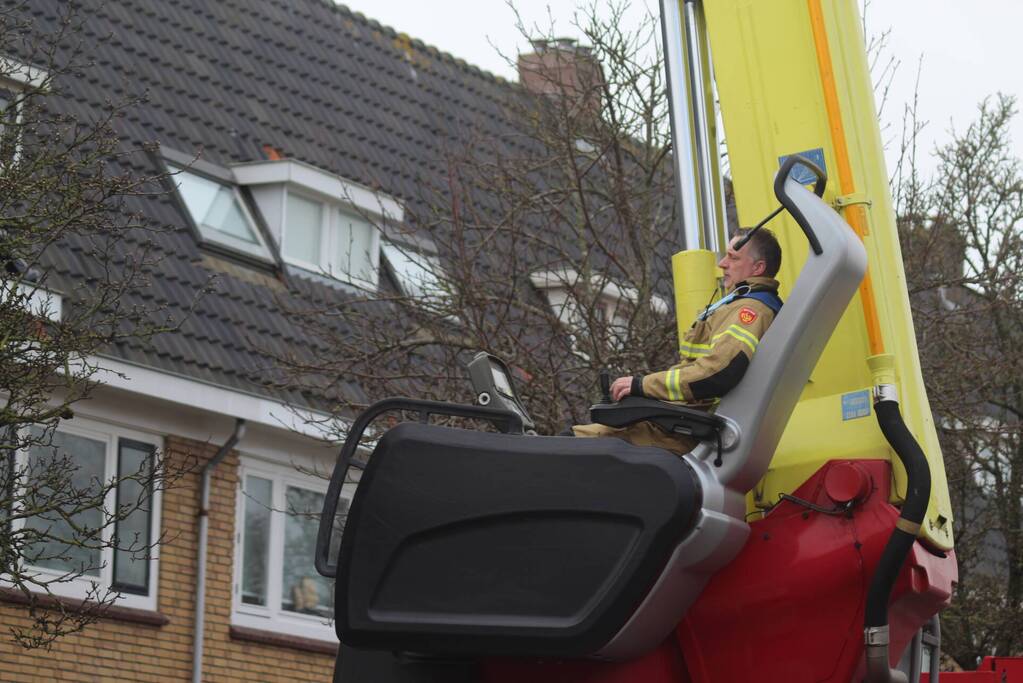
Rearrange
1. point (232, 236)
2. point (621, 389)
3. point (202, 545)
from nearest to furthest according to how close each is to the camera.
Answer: point (621, 389), point (202, 545), point (232, 236)

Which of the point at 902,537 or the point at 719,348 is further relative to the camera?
the point at 719,348

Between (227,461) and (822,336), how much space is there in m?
12.0

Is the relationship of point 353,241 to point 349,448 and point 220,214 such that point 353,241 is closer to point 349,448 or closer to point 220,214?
point 220,214

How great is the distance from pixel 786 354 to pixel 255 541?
1243 cm

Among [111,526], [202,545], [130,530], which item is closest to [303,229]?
[202,545]

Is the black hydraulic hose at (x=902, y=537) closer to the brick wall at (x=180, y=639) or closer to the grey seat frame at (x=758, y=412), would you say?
the grey seat frame at (x=758, y=412)

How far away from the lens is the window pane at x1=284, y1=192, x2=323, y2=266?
18.5 metres

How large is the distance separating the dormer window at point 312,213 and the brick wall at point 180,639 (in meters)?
2.77

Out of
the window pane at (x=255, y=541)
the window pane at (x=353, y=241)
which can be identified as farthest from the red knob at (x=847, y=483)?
the window pane at (x=353, y=241)

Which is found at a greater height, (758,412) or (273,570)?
(273,570)

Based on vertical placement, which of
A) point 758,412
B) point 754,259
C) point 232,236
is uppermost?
point 232,236

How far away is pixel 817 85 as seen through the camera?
636 centimetres

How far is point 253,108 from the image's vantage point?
19.2 m

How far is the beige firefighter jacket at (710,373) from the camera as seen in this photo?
532 centimetres
